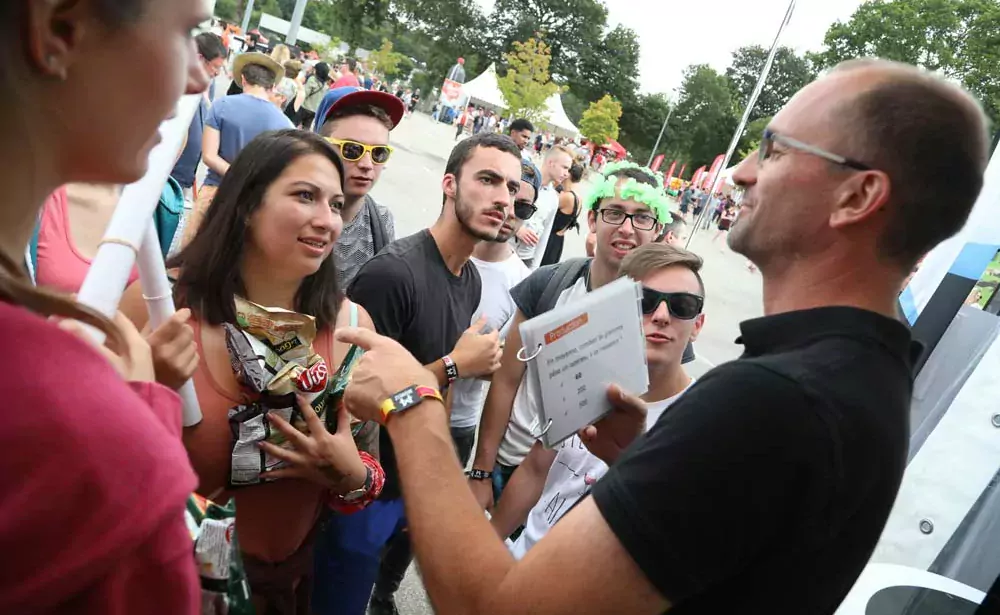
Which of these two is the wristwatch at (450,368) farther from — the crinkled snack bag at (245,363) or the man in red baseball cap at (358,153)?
the man in red baseball cap at (358,153)

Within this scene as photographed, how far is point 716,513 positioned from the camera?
953 mm

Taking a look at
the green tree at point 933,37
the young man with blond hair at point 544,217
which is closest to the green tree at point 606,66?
the green tree at point 933,37

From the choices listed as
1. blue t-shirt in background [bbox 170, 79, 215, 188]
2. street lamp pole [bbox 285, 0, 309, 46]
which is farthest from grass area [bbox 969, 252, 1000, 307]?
street lamp pole [bbox 285, 0, 309, 46]

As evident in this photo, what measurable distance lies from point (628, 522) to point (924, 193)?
0.88 meters

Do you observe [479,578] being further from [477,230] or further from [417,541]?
[477,230]

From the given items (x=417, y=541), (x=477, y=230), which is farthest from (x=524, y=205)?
(x=417, y=541)

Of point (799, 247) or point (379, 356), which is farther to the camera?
point (379, 356)

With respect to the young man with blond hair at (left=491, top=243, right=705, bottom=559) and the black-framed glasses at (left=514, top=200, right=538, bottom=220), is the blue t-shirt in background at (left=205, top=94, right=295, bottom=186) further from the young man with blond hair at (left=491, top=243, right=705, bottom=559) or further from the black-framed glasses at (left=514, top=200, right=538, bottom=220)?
the young man with blond hair at (left=491, top=243, right=705, bottom=559)

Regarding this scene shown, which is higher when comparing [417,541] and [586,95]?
[586,95]

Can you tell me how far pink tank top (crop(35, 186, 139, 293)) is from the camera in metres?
1.77

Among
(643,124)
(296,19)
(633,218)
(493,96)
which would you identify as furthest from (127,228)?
(643,124)

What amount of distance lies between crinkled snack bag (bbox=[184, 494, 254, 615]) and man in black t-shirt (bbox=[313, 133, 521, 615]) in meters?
1.28

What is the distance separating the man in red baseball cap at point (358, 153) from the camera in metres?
3.23

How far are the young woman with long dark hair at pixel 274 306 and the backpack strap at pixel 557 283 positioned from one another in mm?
1083
